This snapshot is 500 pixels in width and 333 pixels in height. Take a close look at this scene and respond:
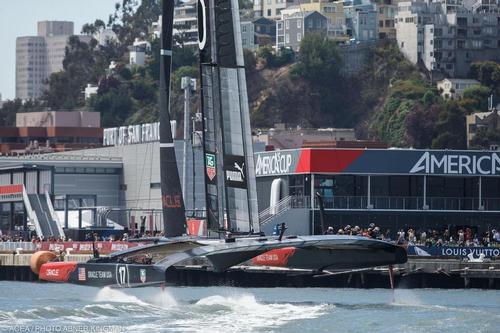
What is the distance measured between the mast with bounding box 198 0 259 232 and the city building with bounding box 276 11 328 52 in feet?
505

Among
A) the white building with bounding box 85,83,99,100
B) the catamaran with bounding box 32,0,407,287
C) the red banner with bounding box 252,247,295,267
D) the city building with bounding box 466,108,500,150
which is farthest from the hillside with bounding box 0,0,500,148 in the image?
the catamaran with bounding box 32,0,407,287

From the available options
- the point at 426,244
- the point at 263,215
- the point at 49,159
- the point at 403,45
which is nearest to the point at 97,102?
the point at 403,45

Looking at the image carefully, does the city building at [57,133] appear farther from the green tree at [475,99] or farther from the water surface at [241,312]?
the water surface at [241,312]

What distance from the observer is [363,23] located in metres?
192

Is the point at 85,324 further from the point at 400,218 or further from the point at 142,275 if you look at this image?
the point at 400,218

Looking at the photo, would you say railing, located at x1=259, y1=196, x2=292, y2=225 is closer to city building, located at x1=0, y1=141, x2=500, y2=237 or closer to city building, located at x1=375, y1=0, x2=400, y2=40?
city building, located at x1=0, y1=141, x2=500, y2=237

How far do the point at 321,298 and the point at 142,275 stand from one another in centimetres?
593

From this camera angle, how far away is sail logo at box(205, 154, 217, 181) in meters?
38.1

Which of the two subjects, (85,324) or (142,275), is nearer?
(85,324)

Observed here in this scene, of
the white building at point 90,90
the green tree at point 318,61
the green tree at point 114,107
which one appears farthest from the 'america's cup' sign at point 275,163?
the white building at point 90,90

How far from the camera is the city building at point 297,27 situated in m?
194

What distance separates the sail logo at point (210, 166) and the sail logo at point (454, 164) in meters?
26.7

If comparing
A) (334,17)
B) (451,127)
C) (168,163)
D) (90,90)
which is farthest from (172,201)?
(334,17)

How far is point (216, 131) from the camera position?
125 feet
